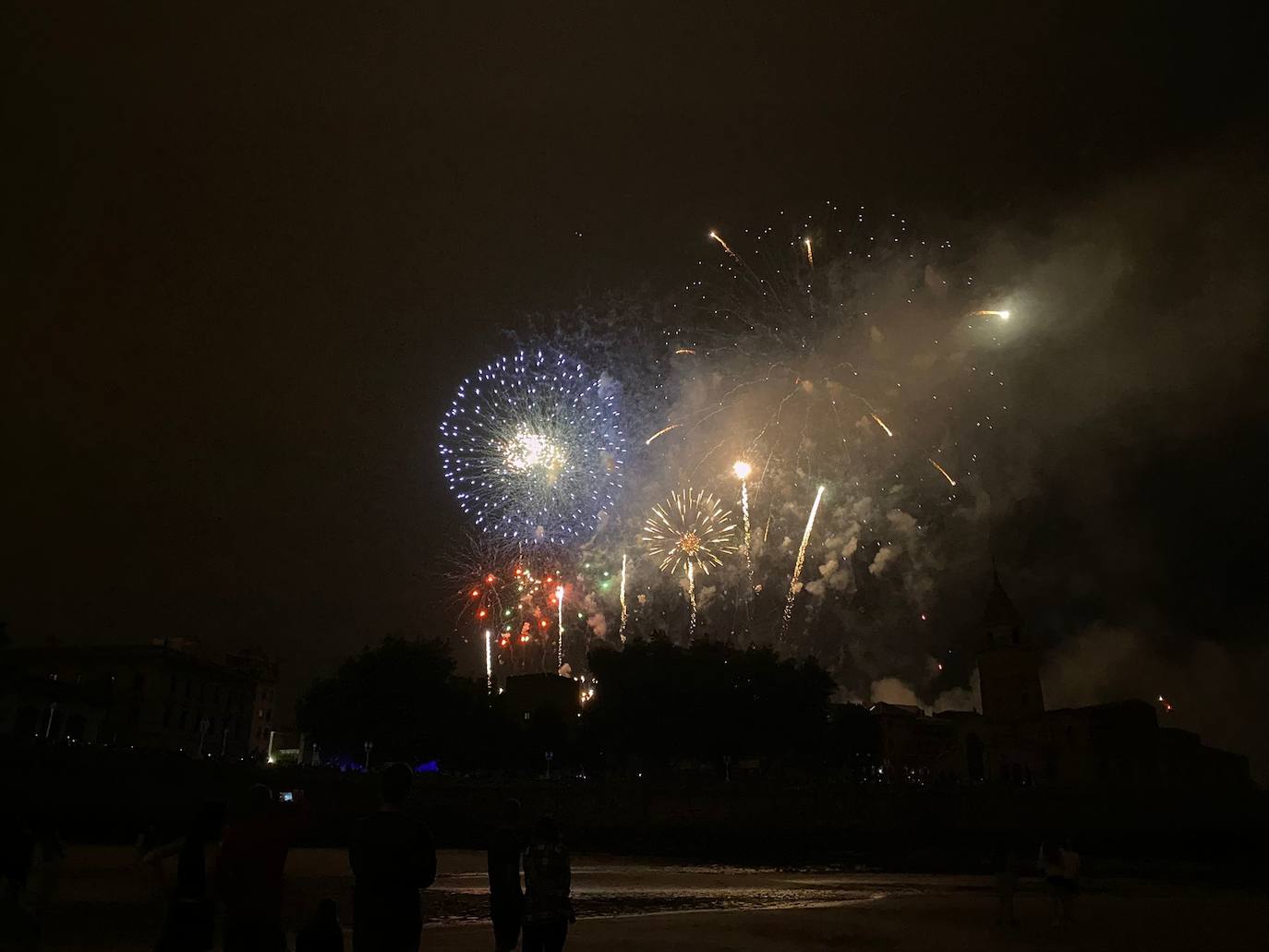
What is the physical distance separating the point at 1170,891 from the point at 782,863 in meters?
16.3

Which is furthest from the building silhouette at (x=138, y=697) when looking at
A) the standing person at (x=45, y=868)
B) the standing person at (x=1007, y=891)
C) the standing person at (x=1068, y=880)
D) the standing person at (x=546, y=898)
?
the standing person at (x=546, y=898)

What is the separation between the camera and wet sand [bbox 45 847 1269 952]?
14.0 metres

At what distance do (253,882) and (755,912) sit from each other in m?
15.2

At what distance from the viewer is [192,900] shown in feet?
20.3

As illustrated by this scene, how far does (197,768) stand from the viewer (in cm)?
4506

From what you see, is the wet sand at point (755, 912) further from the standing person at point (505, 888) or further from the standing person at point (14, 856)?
the standing person at point (505, 888)

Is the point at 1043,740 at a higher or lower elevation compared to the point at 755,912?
higher

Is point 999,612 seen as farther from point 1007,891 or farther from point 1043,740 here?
point 1007,891

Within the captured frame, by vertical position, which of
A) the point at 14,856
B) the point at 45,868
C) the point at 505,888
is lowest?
the point at 45,868

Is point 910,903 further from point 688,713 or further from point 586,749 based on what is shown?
point 586,749

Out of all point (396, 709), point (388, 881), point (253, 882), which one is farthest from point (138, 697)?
point (388, 881)

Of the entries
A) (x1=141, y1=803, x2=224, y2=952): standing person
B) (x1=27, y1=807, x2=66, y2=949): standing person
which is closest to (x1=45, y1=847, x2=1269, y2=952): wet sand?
(x1=27, y1=807, x2=66, y2=949): standing person

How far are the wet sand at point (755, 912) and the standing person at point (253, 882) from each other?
1920 mm

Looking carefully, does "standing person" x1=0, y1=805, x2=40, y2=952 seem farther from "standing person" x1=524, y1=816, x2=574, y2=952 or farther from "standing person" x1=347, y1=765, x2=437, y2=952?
"standing person" x1=347, y1=765, x2=437, y2=952
